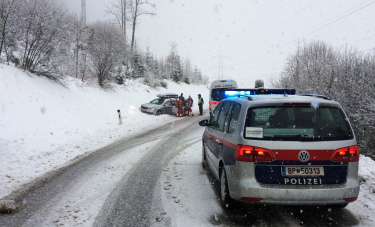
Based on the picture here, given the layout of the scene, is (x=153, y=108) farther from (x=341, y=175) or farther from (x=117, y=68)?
(x=341, y=175)

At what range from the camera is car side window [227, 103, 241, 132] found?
4.08m

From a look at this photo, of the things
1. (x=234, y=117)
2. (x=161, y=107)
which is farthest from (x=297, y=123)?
(x=161, y=107)

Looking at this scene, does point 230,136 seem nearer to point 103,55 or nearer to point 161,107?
point 161,107

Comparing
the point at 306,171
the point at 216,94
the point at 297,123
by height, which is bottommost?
the point at 306,171

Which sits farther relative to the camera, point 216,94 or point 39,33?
point 216,94

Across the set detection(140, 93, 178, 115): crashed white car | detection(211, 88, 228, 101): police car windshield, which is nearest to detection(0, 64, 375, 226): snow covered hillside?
detection(140, 93, 178, 115): crashed white car

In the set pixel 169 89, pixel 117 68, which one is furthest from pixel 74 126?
pixel 169 89

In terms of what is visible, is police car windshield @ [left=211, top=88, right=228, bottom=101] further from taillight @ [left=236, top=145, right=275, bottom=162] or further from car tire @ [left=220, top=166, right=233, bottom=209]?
taillight @ [left=236, top=145, right=275, bottom=162]

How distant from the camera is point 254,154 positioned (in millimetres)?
3465

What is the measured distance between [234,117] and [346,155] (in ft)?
5.32

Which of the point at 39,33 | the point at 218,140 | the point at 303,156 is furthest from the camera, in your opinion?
the point at 39,33

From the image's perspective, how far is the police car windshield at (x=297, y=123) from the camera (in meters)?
3.53

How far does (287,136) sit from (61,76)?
16348 millimetres

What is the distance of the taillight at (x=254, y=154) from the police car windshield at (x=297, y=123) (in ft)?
0.54
